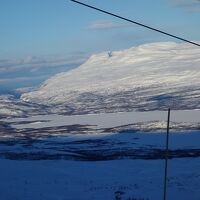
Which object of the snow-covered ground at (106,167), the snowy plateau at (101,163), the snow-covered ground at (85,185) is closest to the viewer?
the snow-covered ground at (85,185)

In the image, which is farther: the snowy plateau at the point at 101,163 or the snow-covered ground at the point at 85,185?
the snowy plateau at the point at 101,163

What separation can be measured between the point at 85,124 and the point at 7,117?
53.1 m

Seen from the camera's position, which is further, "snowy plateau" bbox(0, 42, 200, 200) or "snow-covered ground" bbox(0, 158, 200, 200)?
"snowy plateau" bbox(0, 42, 200, 200)

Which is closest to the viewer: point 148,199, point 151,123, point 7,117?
point 148,199

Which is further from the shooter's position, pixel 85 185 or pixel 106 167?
pixel 106 167

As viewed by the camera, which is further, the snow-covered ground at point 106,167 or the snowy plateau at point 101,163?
the snowy plateau at point 101,163

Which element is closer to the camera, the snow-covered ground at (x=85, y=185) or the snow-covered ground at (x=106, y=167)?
the snow-covered ground at (x=85, y=185)

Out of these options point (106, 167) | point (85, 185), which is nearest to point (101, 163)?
point (106, 167)

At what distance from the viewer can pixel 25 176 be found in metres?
34.7

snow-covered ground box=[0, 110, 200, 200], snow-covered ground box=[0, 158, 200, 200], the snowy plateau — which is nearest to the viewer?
snow-covered ground box=[0, 158, 200, 200]

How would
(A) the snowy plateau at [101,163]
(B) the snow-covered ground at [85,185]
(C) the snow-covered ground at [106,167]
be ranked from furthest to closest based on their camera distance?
(A) the snowy plateau at [101,163], (C) the snow-covered ground at [106,167], (B) the snow-covered ground at [85,185]

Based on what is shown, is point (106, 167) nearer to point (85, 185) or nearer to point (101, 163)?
point (101, 163)

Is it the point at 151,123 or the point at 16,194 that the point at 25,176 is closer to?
the point at 16,194

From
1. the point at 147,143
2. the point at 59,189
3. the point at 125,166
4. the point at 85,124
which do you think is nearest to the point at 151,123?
the point at 85,124
